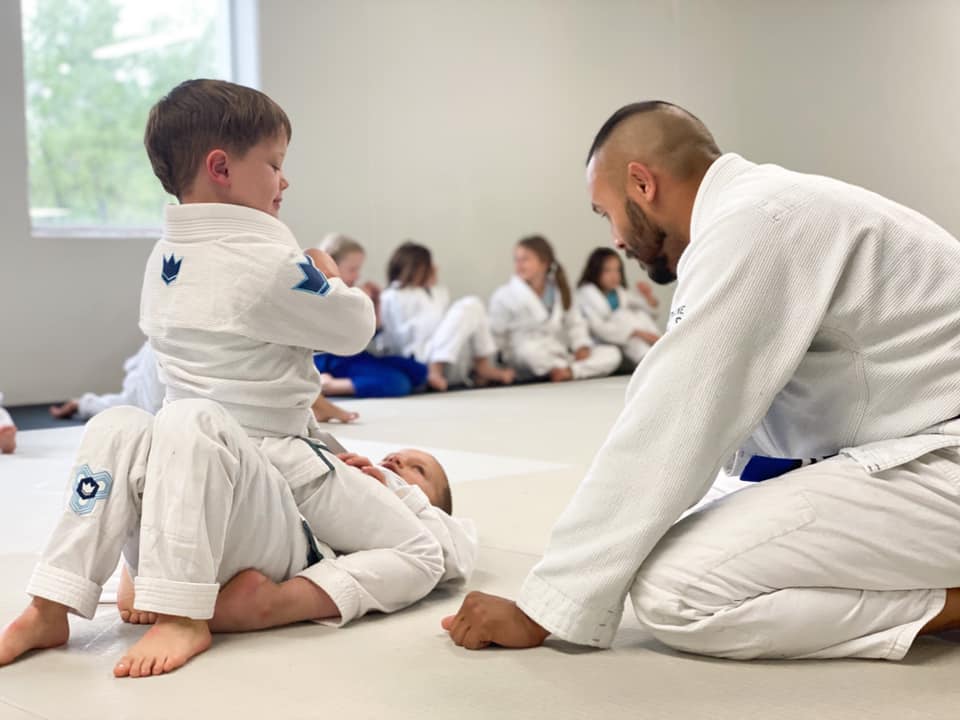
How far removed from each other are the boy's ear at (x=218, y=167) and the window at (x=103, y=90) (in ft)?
15.9

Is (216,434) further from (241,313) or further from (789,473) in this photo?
(789,473)

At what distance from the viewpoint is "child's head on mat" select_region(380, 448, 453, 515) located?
2.30 m

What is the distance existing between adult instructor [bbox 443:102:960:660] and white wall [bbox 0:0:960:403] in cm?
520

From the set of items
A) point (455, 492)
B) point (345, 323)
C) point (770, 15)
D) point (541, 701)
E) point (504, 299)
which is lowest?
point (504, 299)

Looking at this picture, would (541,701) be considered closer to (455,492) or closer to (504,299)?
(455,492)

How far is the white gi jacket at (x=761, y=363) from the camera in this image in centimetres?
156

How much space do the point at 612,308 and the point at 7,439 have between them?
15.5ft

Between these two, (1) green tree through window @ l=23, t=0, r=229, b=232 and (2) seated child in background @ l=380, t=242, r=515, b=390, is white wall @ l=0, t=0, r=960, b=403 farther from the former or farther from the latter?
(2) seated child in background @ l=380, t=242, r=515, b=390

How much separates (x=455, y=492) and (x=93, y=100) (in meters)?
4.45

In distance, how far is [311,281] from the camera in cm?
182

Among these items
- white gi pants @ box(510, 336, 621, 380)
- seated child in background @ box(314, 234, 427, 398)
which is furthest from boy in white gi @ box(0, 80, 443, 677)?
white gi pants @ box(510, 336, 621, 380)

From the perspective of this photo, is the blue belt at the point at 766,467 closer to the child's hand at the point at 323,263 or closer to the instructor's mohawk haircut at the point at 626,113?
the instructor's mohawk haircut at the point at 626,113

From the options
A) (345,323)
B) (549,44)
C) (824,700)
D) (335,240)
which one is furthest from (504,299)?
(824,700)

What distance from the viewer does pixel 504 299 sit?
7461 mm
